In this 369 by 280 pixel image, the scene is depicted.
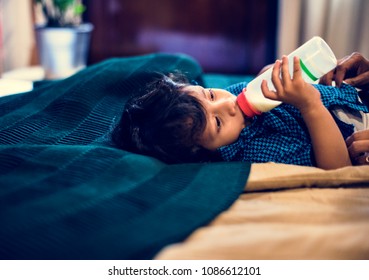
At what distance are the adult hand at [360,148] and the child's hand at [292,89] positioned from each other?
4.6 inches

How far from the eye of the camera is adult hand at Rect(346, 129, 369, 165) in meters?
0.89

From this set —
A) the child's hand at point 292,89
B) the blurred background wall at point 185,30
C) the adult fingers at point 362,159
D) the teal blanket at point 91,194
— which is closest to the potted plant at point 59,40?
the blurred background wall at point 185,30

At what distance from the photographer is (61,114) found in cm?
108

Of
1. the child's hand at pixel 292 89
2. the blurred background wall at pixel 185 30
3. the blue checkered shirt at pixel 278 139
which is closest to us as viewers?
the child's hand at pixel 292 89

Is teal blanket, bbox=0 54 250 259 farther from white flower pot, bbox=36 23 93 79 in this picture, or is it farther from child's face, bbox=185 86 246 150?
white flower pot, bbox=36 23 93 79

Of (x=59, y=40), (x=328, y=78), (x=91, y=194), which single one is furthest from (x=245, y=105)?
(x=59, y=40)

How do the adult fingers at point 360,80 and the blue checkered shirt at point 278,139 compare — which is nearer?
the blue checkered shirt at point 278,139

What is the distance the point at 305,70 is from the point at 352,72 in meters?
0.28

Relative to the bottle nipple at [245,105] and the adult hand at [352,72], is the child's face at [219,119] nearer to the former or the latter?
the bottle nipple at [245,105]

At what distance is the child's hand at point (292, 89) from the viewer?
87 centimetres

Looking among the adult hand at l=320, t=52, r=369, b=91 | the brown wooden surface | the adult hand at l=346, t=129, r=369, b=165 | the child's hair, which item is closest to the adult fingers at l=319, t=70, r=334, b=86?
the adult hand at l=320, t=52, r=369, b=91
